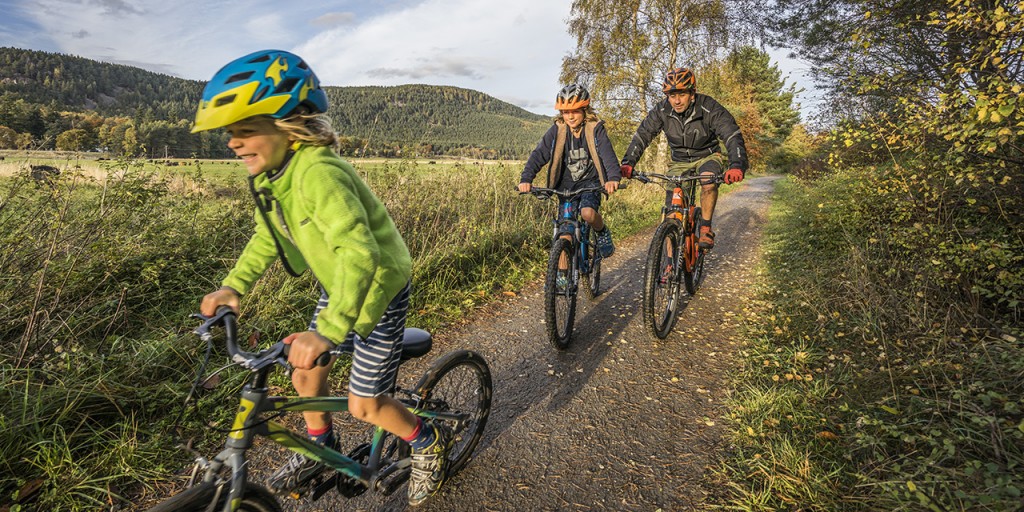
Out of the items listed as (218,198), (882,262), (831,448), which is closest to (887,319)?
(882,262)

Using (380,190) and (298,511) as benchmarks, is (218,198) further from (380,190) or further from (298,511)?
(298,511)

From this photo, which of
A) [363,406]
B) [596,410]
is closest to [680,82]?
[596,410]

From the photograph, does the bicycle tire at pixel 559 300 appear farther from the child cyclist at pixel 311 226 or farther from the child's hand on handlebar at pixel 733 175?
the child cyclist at pixel 311 226

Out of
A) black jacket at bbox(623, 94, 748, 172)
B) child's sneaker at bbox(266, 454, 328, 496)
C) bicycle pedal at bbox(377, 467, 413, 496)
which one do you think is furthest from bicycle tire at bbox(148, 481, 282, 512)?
black jacket at bbox(623, 94, 748, 172)

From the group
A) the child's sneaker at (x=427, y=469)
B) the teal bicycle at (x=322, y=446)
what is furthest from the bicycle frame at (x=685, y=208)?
the child's sneaker at (x=427, y=469)

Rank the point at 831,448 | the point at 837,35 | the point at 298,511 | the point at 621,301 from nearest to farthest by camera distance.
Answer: the point at 298,511 < the point at 831,448 < the point at 621,301 < the point at 837,35

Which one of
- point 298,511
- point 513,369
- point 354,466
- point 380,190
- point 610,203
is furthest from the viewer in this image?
point 610,203

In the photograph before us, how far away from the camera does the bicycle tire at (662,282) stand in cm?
388

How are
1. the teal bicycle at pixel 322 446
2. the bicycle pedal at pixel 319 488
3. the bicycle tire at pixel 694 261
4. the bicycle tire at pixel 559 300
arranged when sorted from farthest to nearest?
the bicycle tire at pixel 694 261, the bicycle tire at pixel 559 300, the bicycle pedal at pixel 319 488, the teal bicycle at pixel 322 446

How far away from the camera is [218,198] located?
5.27 meters

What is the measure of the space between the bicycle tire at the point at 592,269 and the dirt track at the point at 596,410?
0.15 m

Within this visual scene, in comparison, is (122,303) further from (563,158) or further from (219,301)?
(563,158)

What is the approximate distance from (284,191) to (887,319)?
411 centimetres

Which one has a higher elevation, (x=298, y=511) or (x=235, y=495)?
(x=235, y=495)
